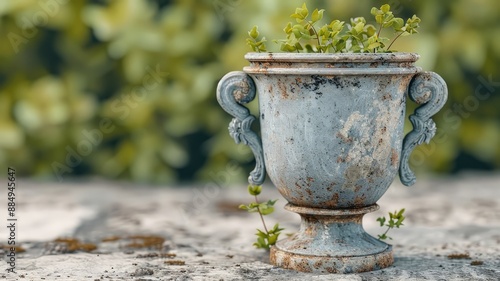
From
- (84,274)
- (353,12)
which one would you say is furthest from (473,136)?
(84,274)

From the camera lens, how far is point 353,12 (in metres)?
6.07

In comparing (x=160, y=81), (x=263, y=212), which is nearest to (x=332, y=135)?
(x=263, y=212)

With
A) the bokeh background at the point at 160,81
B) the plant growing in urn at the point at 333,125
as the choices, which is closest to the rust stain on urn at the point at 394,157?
the plant growing in urn at the point at 333,125

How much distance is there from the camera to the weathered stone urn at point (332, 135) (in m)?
3.51

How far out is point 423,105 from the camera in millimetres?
3752

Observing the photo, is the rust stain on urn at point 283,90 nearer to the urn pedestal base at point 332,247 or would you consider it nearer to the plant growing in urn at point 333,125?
the plant growing in urn at point 333,125

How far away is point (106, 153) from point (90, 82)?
0.57m

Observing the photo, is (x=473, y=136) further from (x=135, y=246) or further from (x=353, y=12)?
(x=135, y=246)

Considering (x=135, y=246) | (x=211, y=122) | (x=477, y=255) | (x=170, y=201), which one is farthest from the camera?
(x=211, y=122)

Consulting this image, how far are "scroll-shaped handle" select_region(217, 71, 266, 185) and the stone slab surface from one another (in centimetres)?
50

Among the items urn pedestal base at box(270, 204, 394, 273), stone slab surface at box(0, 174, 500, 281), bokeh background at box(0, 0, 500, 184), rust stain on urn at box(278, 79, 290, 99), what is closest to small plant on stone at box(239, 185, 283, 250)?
stone slab surface at box(0, 174, 500, 281)

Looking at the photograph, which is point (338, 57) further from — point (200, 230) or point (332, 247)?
point (200, 230)

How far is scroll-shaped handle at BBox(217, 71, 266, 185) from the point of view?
3775 mm

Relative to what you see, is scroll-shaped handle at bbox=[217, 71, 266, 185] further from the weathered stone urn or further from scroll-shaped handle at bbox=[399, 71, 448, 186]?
scroll-shaped handle at bbox=[399, 71, 448, 186]
